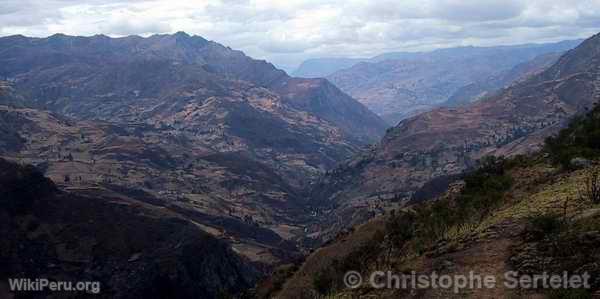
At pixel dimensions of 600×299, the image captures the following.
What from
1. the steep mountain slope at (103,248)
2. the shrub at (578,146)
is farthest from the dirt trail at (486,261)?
the steep mountain slope at (103,248)

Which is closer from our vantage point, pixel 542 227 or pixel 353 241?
pixel 542 227

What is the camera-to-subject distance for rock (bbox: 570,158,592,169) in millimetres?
31703

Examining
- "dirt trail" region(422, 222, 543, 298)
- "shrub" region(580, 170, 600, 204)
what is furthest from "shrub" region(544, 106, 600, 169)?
"dirt trail" region(422, 222, 543, 298)

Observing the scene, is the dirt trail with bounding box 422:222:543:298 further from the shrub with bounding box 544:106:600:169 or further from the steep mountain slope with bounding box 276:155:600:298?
the shrub with bounding box 544:106:600:169

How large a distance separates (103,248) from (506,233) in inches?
3585

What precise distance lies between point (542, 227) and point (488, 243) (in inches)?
100

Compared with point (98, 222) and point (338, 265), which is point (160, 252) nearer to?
point (98, 222)

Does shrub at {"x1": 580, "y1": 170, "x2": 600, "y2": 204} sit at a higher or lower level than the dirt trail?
higher

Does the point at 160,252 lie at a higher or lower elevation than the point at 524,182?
lower

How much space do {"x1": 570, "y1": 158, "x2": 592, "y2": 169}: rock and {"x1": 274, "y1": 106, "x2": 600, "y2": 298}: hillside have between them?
53mm

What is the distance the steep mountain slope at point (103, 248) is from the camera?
9281 cm

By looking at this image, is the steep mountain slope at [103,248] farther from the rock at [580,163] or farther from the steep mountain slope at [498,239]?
the rock at [580,163]

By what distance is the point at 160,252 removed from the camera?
104m

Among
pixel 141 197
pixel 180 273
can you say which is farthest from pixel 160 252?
pixel 141 197
